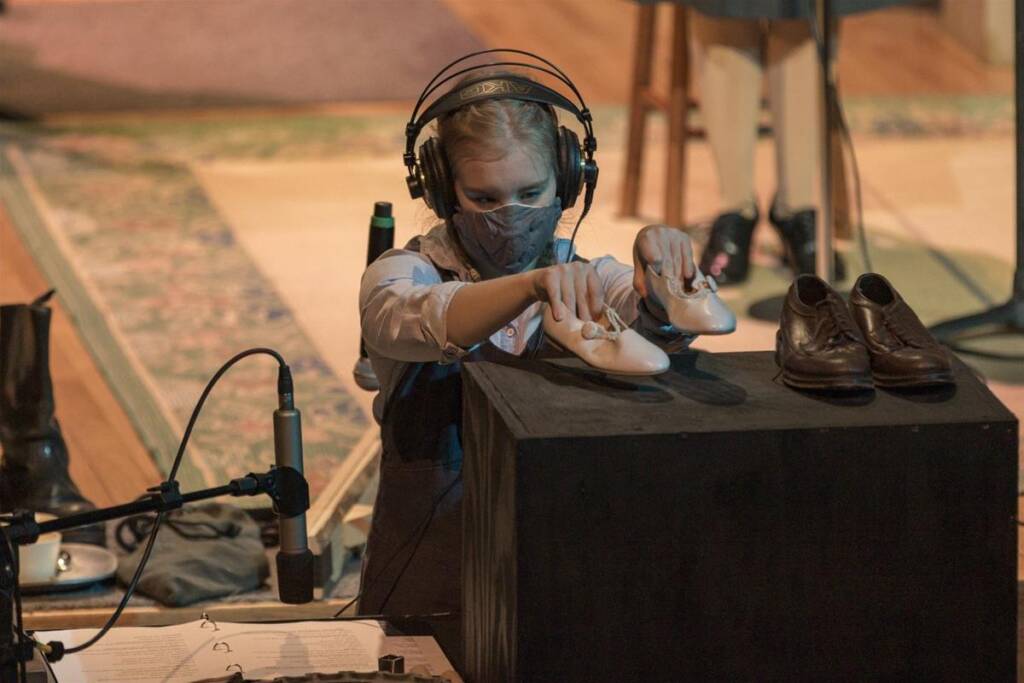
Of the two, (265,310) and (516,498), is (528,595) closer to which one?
(516,498)

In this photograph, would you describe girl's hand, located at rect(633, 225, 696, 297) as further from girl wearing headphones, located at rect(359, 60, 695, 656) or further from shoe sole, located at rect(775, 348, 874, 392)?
shoe sole, located at rect(775, 348, 874, 392)

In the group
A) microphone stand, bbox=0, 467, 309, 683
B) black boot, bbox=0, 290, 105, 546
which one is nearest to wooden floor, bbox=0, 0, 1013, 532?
black boot, bbox=0, 290, 105, 546

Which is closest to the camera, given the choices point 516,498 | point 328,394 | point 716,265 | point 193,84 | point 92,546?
point 516,498

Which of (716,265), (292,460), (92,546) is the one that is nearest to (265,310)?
(716,265)

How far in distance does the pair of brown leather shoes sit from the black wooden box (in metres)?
0.02

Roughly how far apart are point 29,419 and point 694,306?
1.23 metres

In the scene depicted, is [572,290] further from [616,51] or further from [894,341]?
[616,51]

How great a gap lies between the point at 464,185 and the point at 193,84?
4.05 metres

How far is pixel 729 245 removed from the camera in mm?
3436

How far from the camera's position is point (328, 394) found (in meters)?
2.97

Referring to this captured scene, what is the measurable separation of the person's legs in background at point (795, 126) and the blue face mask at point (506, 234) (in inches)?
73.6

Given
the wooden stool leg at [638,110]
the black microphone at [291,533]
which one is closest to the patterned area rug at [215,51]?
the wooden stool leg at [638,110]

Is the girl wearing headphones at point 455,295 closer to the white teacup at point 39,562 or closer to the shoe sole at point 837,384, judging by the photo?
the shoe sole at point 837,384

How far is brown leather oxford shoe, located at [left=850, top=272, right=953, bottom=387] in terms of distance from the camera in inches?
52.0
